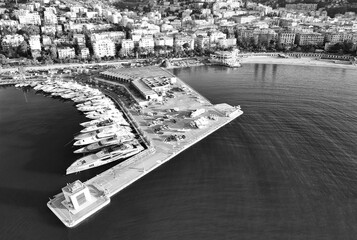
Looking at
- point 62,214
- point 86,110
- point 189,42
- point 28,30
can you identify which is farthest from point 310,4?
point 62,214

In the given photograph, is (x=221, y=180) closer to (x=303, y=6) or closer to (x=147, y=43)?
(x=147, y=43)

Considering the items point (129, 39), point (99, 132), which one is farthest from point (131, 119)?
point (129, 39)

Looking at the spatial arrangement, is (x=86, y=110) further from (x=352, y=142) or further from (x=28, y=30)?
(x=28, y=30)

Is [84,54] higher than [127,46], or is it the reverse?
[127,46]

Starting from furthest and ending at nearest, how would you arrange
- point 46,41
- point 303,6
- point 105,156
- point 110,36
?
1. point 303,6
2. point 110,36
3. point 46,41
4. point 105,156

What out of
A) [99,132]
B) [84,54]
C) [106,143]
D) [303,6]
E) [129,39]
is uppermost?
[303,6]

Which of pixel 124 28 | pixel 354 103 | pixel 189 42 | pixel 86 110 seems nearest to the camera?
pixel 86 110

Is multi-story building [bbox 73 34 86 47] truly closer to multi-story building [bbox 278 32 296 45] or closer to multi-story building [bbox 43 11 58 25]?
multi-story building [bbox 43 11 58 25]
